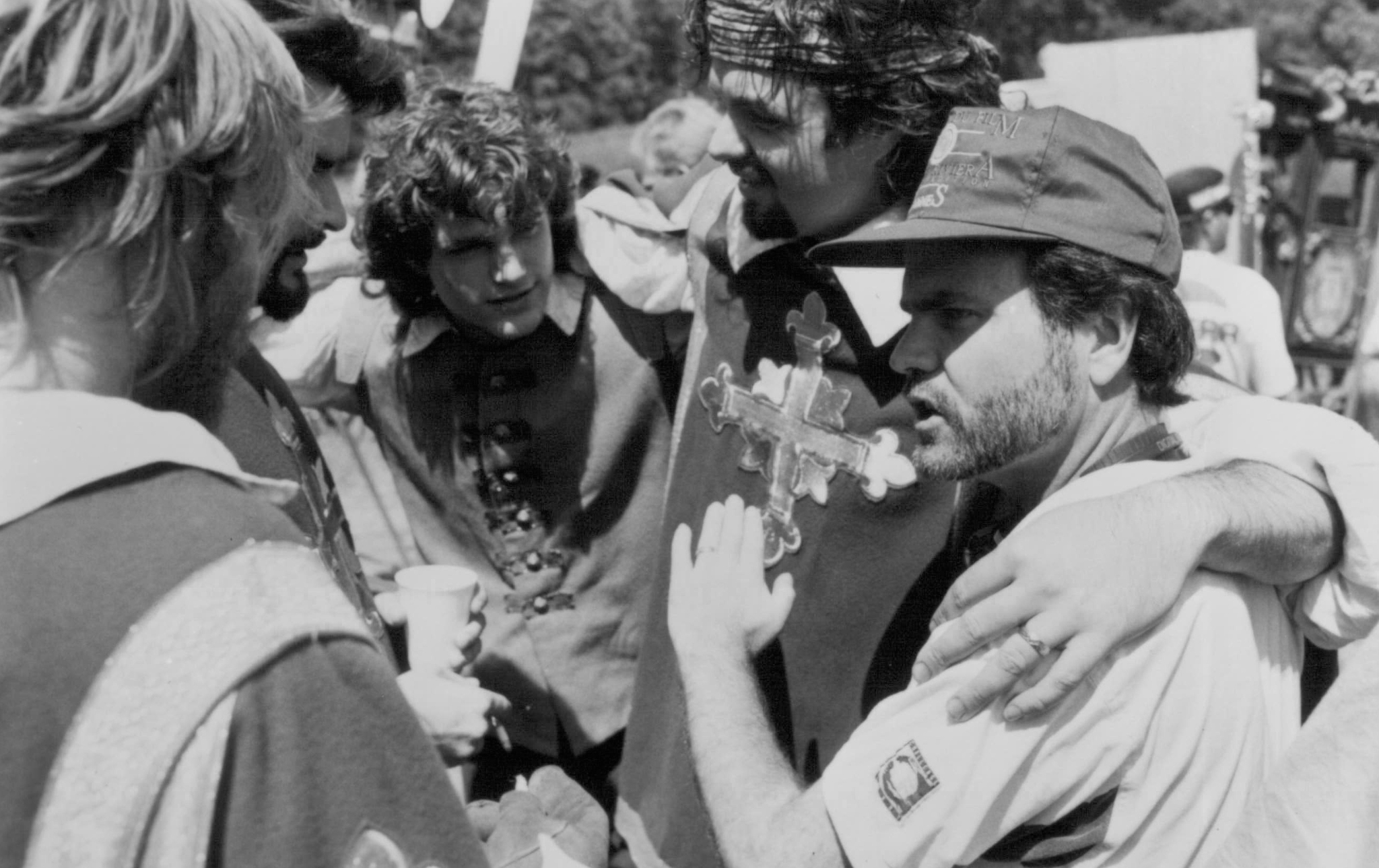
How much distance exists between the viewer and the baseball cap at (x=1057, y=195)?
1686 millimetres

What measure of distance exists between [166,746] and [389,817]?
0.18 metres

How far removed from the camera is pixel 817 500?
229 cm

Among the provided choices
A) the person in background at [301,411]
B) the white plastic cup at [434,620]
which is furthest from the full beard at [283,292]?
the white plastic cup at [434,620]

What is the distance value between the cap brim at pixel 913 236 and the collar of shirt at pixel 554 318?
3.27ft

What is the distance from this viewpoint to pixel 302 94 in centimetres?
114

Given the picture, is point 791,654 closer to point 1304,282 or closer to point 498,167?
point 498,167

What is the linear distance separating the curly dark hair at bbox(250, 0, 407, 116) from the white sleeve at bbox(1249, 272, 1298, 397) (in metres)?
3.79

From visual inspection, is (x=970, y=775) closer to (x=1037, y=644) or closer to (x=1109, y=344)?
(x=1037, y=644)

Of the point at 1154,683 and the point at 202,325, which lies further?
the point at 1154,683

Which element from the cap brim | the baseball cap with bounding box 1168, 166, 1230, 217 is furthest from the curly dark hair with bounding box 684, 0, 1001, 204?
the baseball cap with bounding box 1168, 166, 1230, 217

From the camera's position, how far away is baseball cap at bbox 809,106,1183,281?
1.69 metres

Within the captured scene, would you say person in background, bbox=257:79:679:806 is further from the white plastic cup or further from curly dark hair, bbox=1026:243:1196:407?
curly dark hair, bbox=1026:243:1196:407

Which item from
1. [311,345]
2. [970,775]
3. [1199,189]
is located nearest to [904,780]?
[970,775]

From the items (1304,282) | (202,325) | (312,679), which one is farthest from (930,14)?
(1304,282)
